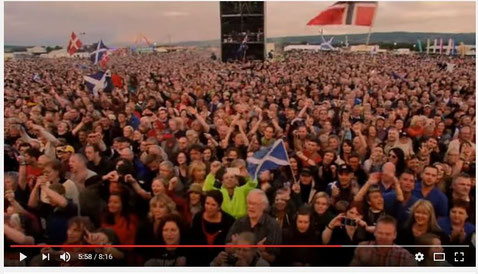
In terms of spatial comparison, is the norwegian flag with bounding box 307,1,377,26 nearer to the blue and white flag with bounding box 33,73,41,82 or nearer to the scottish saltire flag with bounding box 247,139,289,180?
the scottish saltire flag with bounding box 247,139,289,180

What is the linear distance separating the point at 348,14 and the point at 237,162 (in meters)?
1.38

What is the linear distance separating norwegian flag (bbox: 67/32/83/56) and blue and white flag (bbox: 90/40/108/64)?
0.12 meters

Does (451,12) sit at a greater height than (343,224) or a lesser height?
greater

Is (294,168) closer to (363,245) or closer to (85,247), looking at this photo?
(363,245)

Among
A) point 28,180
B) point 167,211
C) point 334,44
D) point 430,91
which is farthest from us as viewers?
point 430,91

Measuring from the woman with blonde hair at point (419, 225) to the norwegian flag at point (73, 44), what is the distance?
2.79 meters

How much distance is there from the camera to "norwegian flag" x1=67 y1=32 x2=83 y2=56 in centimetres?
412

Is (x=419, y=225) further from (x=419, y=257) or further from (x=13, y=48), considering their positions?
(x=13, y=48)

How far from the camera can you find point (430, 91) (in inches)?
182

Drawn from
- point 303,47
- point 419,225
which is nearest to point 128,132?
point 303,47

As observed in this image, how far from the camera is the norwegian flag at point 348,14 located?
3.95 metres

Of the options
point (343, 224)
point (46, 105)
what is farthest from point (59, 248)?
point (343, 224)

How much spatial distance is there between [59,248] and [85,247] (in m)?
0.19
